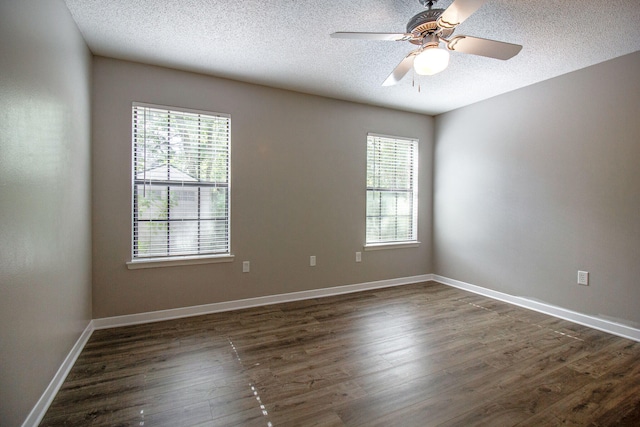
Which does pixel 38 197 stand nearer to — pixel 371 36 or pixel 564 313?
pixel 371 36

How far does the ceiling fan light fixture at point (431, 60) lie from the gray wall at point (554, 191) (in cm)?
221

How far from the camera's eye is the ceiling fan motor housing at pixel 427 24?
190cm

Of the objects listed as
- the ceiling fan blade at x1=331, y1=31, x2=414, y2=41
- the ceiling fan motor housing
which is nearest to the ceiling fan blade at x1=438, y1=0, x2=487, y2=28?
the ceiling fan motor housing

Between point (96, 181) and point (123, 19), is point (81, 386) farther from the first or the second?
point (123, 19)

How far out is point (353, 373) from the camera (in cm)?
215

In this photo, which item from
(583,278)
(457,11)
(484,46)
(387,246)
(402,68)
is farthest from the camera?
(387,246)

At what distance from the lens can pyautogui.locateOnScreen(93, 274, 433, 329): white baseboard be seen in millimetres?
2947

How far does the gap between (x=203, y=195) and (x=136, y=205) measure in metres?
0.64

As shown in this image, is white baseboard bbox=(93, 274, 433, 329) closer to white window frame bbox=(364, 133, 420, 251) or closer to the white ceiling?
white window frame bbox=(364, 133, 420, 251)

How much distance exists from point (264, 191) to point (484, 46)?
2.51 meters

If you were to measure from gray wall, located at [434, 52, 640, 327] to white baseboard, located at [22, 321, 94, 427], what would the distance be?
4.44 m

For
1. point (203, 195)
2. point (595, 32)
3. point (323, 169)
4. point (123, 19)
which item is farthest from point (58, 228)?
point (595, 32)

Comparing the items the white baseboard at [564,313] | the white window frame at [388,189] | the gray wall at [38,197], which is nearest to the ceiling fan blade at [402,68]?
the white window frame at [388,189]

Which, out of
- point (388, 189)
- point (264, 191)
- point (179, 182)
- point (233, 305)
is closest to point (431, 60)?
point (264, 191)
